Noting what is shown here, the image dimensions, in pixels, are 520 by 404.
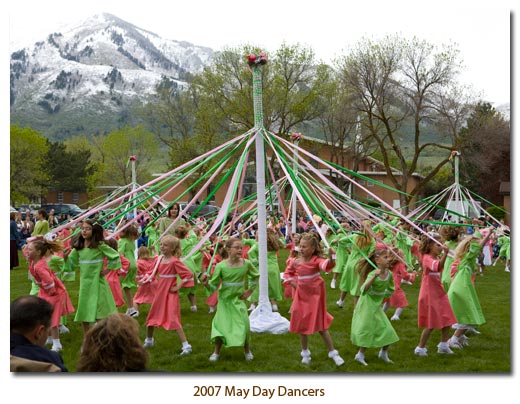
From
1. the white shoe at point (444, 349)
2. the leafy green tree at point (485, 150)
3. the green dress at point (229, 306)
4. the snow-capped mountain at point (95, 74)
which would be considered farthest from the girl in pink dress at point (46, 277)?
the snow-capped mountain at point (95, 74)

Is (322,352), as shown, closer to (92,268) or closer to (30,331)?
(92,268)

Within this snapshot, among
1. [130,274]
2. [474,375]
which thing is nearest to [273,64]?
[130,274]

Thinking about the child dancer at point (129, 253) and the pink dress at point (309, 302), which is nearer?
the pink dress at point (309, 302)

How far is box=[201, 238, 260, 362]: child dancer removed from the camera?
5.70 m

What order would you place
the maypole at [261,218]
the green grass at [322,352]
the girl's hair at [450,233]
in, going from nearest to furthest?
the green grass at [322,352]
the maypole at [261,218]
the girl's hair at [450,233]

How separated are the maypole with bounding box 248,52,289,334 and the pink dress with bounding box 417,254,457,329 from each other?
180 centimetres

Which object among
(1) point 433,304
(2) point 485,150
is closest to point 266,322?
(1) point 433,304

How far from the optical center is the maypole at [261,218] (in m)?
6.54

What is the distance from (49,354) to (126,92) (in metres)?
135

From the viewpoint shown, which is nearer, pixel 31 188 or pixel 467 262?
pixel 467 262

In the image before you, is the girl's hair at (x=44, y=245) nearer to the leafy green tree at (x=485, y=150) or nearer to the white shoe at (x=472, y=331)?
the white shoe at (x=472, y=331)

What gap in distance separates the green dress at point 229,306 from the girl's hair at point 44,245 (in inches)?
80.1

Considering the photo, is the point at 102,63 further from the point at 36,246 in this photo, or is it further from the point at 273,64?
the point at 36,246

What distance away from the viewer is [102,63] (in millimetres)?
138625
